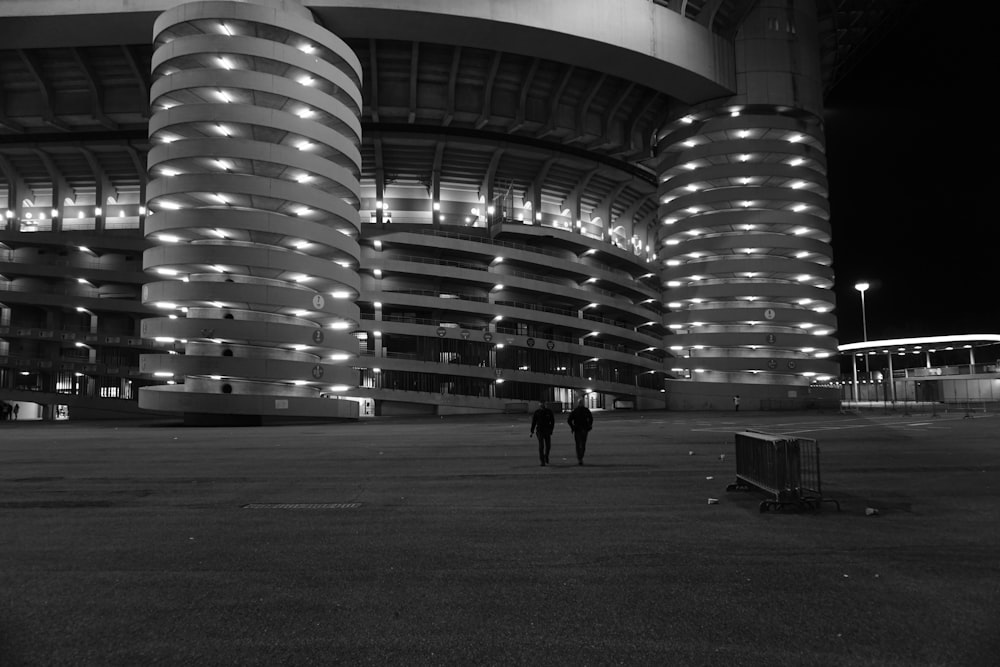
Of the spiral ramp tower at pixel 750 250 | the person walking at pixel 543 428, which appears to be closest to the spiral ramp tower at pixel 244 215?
the person walking at pixel 543 428

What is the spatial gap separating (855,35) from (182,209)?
6763 cm

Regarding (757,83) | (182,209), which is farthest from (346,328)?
(757,83)

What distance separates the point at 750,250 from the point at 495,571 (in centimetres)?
5931

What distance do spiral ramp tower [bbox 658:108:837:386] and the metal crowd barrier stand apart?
50.6m

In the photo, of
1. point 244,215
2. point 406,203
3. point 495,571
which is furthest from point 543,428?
point 406,203

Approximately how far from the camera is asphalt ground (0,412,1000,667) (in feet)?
13.5

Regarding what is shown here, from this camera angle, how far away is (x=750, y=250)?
197ft

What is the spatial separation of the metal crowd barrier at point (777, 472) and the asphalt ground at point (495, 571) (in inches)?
8.8

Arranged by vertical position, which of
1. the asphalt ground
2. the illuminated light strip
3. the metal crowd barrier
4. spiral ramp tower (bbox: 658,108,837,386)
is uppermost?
spiral ramp tower (bbox: 658,108,837,386)

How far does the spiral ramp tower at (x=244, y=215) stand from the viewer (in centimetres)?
3531

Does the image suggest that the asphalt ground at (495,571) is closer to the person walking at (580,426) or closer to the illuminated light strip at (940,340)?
the person walking at (580,426)

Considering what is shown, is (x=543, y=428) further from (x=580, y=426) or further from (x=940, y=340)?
(x=940, y=340)

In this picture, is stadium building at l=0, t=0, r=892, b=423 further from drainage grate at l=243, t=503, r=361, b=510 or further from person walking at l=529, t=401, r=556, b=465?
drainage grate at l=243, t=503, r=361, b=510

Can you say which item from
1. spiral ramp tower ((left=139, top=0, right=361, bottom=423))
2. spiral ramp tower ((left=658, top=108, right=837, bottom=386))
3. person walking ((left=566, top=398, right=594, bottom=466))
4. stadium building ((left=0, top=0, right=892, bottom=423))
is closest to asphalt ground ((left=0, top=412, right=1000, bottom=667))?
person walking ((left=566, top=398, right=594, bottom=466))
